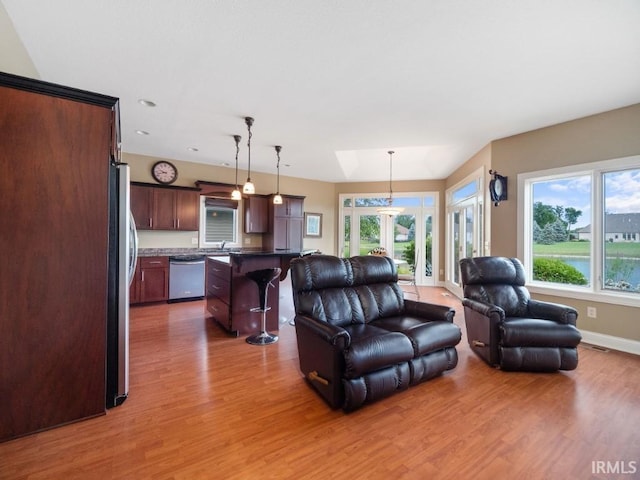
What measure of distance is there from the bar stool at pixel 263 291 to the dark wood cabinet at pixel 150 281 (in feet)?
8.13

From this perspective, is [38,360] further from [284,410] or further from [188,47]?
[188,47]

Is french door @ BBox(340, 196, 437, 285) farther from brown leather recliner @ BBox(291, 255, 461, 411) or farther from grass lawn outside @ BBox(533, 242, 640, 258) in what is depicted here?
brown leather recliner @ BBox(291, 255, 461, 411)

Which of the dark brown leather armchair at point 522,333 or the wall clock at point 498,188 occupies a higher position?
the wall clock at point 498,188

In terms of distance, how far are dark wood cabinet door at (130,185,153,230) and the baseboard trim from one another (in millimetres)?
6873

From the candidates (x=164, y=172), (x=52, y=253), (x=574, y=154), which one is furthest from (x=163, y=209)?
(x=574, y=154)

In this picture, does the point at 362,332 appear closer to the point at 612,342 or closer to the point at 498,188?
the point at 612,342

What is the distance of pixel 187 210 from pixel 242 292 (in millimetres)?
2921

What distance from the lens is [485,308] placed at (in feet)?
9.37

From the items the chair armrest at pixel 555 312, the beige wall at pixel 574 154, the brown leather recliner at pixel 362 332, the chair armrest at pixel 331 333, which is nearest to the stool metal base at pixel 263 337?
the brown leather recliner at pixel 362 332

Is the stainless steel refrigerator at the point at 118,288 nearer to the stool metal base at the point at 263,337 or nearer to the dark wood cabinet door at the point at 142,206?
the stool metal base at the point at 263,337

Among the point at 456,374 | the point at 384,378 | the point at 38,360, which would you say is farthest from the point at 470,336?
the point at 38,360

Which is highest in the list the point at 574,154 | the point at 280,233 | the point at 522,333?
the point at 574,154

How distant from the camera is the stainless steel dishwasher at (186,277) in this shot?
17.2ft

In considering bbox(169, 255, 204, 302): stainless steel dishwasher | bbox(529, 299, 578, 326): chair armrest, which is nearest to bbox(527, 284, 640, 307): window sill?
bbox(529, 299, 578, 326): chair armrest
